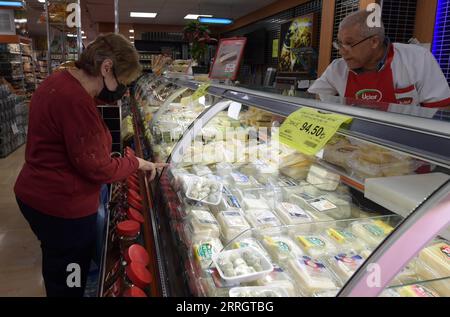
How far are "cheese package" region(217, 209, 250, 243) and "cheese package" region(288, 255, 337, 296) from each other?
30 centimetres

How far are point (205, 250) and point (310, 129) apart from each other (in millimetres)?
601

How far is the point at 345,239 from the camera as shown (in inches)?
56.6

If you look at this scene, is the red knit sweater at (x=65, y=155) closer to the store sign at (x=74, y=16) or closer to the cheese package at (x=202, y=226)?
the cheese package at (x=202, y=226)

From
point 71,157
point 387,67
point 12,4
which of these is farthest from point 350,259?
point 12,4

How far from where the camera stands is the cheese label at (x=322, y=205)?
1.67 m

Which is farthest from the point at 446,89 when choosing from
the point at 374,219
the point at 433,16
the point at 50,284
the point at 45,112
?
the point at 433,16

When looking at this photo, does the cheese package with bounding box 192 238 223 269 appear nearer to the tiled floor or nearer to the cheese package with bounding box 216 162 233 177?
the cheese package with bounding box 216 162 233 177

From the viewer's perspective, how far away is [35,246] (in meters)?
3.76

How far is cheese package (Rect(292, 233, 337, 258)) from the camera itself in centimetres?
139

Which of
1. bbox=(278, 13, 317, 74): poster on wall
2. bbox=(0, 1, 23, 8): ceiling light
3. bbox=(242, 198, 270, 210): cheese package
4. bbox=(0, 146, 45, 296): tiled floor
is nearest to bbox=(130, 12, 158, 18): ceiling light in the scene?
bbox=(0, 1, 23, 8): ceiling light

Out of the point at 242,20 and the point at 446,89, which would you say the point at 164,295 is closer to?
the point at 446,89

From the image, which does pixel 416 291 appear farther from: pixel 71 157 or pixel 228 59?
pixel 228 59

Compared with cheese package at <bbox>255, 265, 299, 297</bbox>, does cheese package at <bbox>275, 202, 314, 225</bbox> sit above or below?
above

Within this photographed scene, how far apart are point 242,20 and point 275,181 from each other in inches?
505
